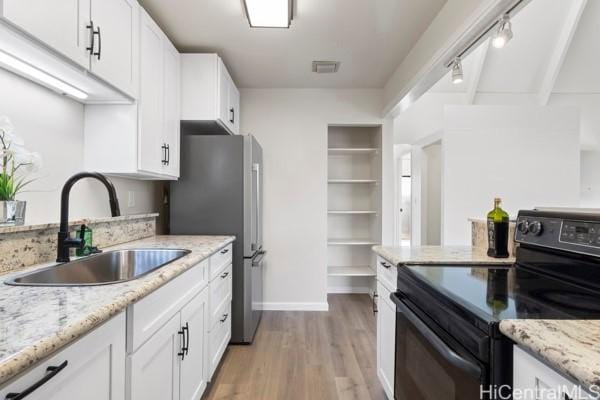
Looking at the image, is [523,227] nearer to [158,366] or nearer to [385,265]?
[385,265]

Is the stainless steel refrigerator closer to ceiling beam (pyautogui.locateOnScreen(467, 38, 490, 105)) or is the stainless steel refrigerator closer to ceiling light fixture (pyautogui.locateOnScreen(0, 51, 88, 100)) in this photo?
ceiling light fixture (pyautogui.locateOnScreen(0, 51, 88, 100))

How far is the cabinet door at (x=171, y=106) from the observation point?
2291 mm

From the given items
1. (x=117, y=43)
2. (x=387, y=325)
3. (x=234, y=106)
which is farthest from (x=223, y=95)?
(x=387, y=325)

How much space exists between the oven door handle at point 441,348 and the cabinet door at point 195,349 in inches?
41.7

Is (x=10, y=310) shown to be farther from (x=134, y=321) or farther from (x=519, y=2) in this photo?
(x=519, y=2)

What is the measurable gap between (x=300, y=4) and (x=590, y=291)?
2.13m

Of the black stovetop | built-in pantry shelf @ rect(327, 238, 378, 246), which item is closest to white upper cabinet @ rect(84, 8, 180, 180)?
the black stovetop

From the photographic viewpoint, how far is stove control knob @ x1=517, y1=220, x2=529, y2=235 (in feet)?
4.46

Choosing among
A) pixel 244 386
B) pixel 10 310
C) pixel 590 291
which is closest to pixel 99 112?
pixel 10 310

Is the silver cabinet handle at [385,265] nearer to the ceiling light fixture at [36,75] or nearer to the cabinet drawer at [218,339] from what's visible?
the cabinet drawer at [218,339]

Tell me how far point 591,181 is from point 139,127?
Result: 3.03 m

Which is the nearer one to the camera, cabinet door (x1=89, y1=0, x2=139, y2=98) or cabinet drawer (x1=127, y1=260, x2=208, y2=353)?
cabinet drawer (x1=127, y1=260, x2=208, y2=353)

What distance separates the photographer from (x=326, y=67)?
3010 millimetres

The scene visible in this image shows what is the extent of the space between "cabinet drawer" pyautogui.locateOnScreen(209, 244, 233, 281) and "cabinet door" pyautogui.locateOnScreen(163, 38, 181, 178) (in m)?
0.71
